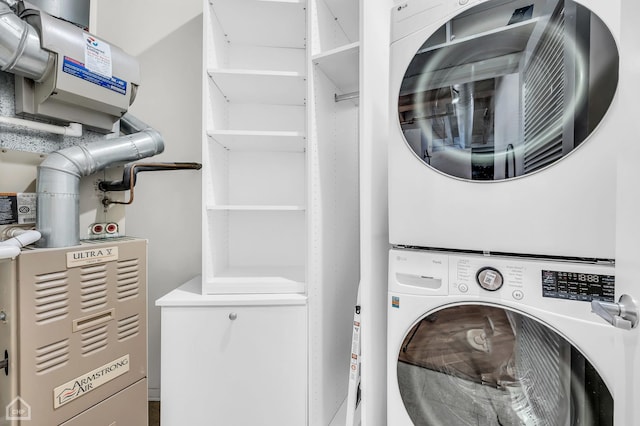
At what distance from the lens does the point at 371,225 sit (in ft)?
3.78

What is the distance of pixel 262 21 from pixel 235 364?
5.84 ft

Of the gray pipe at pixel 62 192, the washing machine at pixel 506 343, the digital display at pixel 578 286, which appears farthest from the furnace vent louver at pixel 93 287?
the digital display at pixel 578 286

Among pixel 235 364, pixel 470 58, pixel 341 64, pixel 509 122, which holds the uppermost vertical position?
pixel 341 64

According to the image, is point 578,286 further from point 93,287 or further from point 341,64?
point 93,287

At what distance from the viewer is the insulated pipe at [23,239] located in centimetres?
98

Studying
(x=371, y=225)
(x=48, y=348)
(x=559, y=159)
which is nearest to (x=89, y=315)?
(x=48, y=348)

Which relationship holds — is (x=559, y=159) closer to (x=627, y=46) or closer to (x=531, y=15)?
(x=627, y=46)

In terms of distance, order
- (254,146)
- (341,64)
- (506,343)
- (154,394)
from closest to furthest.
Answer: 1. (506,343)
2. (341,64)
3. (254,146)
4. (154,394)

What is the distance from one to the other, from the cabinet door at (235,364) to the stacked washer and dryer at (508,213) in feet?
1.64


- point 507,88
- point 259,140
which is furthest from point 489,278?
point 259,140

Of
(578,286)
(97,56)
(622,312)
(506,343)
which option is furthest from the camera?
(97,56)

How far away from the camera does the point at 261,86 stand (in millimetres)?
1577

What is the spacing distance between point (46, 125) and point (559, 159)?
6.22 ft

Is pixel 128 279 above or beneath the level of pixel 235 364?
above
